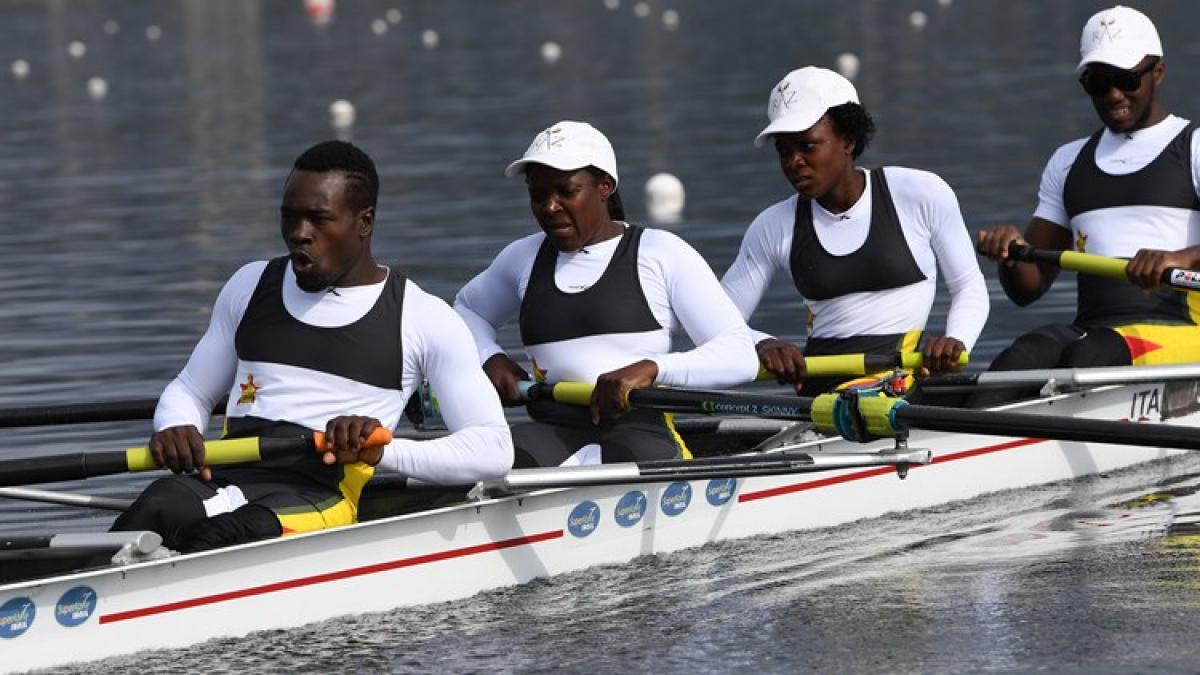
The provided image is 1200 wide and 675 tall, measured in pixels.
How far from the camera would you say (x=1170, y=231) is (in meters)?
10.3

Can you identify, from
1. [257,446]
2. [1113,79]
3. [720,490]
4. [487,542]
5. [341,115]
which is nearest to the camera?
[257,446]

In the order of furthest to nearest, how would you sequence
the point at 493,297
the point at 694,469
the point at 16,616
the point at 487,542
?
the point at 493,297 → the point at 694,469 → the point at 487,542 → the point at 16,616

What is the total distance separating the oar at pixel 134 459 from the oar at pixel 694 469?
2.24ft

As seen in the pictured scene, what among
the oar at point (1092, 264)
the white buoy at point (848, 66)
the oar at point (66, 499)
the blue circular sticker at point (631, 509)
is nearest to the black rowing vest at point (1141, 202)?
the oar at point (1092, 264)

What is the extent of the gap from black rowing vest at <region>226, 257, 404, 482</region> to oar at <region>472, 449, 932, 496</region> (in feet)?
1.91

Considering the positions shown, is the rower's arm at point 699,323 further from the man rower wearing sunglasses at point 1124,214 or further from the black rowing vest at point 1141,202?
the black rowing vest at point 1141,202

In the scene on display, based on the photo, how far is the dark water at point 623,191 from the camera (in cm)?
737

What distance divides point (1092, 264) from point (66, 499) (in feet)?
14.9

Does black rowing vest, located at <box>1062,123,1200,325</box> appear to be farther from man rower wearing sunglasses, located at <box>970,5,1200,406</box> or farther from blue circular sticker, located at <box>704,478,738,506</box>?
blue circular sticker, located at <box>704,478,738,506</box>

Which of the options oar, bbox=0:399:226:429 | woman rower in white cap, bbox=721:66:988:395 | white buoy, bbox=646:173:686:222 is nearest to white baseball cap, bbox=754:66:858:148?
woman rower in white cap, bbox=721:66:988:395

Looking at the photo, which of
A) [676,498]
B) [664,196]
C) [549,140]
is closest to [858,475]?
[676,498]

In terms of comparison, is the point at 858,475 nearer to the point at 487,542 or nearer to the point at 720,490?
the point at 720,490

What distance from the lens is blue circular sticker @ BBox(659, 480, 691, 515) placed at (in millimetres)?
8398

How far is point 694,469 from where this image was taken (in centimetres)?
798
